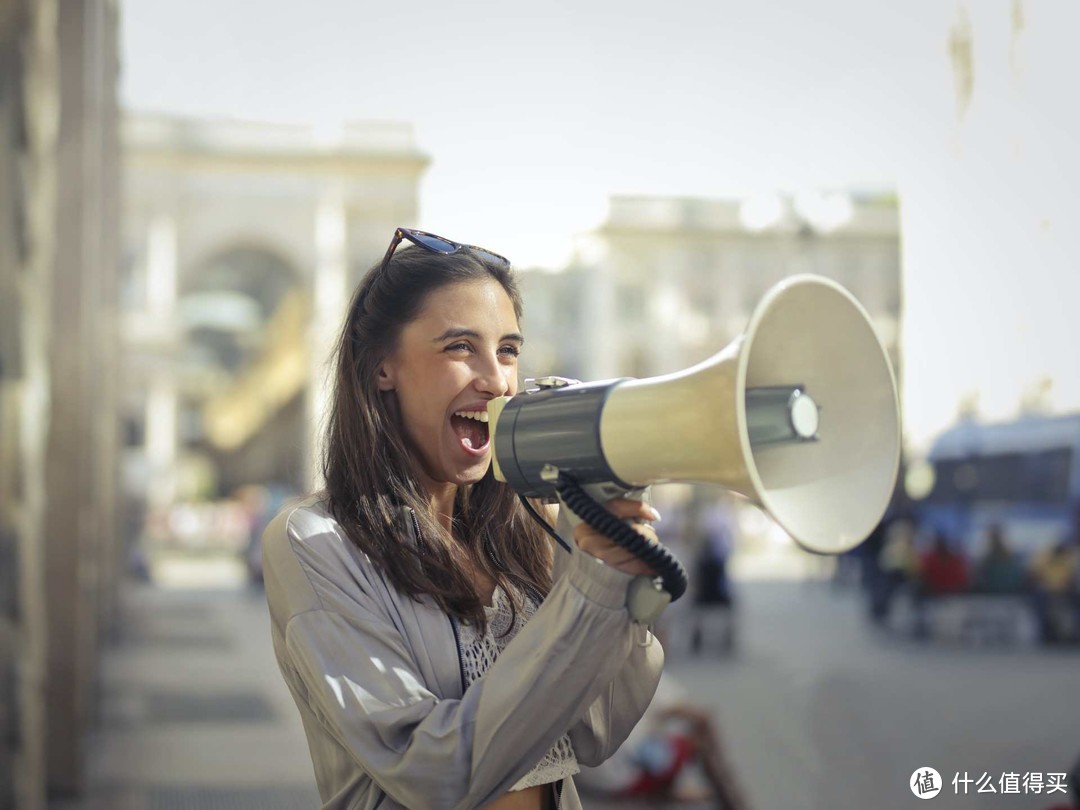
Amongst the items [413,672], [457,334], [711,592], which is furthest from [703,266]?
[413,672]

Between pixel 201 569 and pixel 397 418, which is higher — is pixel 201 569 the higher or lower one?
the lower one

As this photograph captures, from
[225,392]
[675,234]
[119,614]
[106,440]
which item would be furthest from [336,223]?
[225,392]

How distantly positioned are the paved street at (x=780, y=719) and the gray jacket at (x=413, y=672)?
249 centimetres

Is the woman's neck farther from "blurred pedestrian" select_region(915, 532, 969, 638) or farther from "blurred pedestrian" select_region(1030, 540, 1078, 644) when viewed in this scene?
"blurred pedestrian" select_region(915, 532, 969, 638)

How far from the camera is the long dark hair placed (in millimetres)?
1486

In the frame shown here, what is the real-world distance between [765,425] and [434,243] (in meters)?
0.56

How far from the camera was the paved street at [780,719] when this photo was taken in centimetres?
568

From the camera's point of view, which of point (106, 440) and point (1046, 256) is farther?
point (106, 440)

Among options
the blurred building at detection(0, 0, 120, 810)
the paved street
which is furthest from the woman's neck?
the blurred building at detection(0, 0, 120, 810)

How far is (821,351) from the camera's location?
1.35 meters

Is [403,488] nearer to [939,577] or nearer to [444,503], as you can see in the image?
[444,503]

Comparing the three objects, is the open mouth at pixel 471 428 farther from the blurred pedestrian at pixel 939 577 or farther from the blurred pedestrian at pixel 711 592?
the blurred pedestrian at pixel 939 577

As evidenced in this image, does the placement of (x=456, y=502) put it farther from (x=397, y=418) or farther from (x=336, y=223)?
(x=336, y=223)

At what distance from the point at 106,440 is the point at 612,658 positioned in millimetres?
10562
